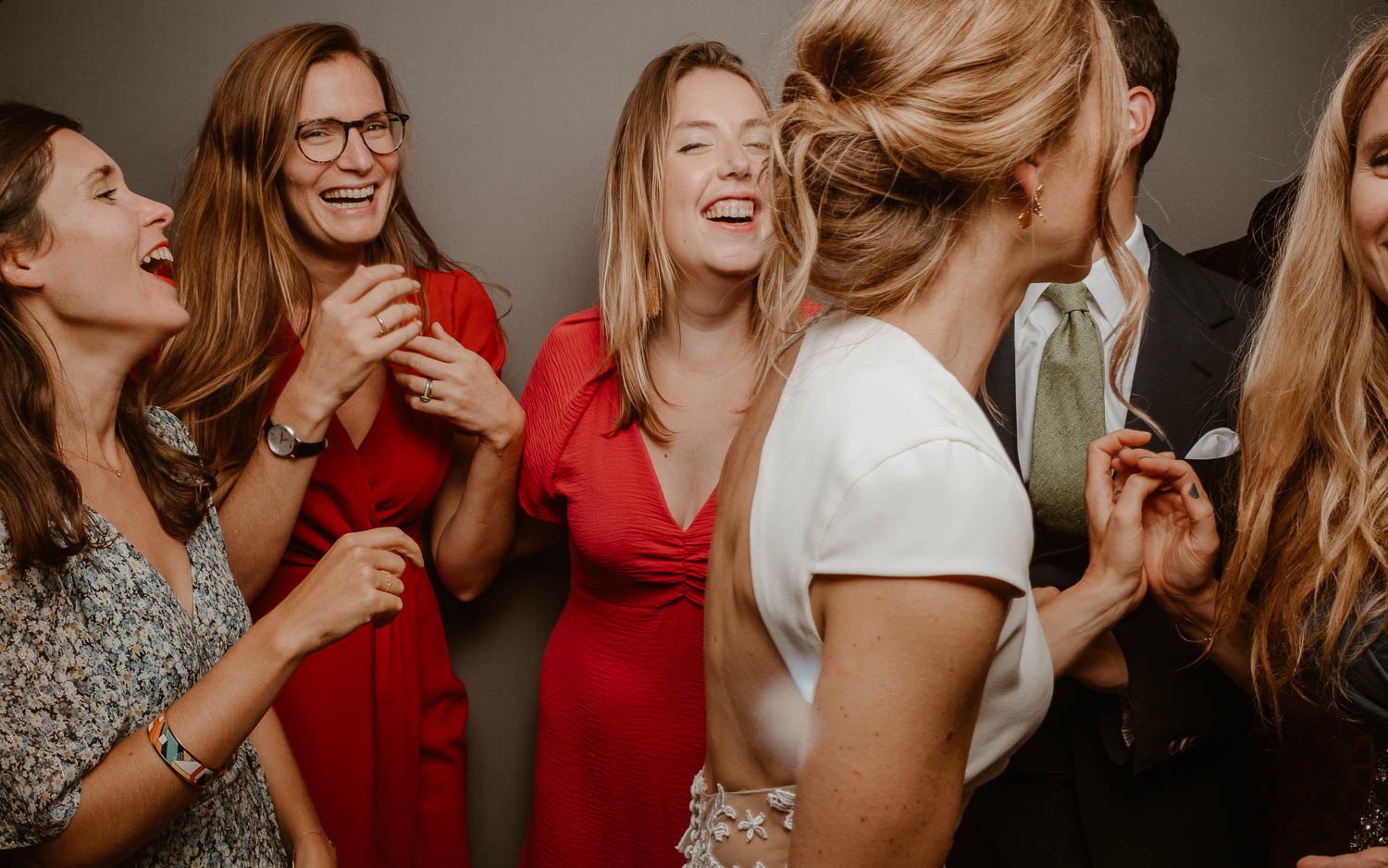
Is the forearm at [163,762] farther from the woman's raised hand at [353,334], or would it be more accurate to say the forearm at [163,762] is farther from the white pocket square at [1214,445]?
the white pocket square at [1214,445]

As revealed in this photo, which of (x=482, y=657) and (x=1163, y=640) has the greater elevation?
(x=1163, y=640)

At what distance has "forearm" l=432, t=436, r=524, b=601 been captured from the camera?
1.86 meters

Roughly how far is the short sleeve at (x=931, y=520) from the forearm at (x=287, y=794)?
0.99 m

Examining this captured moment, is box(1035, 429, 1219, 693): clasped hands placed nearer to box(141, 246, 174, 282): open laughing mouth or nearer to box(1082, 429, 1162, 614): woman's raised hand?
box(1082, 429, 1162, 614): woman's raised hand

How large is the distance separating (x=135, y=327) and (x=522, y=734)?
1348 millimetres

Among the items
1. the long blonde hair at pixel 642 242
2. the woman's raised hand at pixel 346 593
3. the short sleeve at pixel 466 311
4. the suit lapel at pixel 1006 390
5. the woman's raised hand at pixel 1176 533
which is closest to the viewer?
the woman's raised hand at pixel 346 593

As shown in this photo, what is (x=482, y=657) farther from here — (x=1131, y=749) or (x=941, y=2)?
(x=941, y=2)

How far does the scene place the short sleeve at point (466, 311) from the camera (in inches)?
77.8

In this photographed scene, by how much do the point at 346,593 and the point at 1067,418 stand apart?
1033 millimetres

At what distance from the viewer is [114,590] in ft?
3.89

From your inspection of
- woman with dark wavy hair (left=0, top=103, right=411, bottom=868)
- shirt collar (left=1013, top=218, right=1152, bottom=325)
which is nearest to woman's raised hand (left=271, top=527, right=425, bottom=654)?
woman with dark wavy hair (left=0, top=103, right=411, bottom=868)

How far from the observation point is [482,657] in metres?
2.32

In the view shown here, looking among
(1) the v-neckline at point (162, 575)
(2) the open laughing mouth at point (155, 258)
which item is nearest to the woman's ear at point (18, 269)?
(2) the open laughing mouth at point (155, 258)

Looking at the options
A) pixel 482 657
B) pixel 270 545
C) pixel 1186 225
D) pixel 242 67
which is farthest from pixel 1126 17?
pixel 482 657
